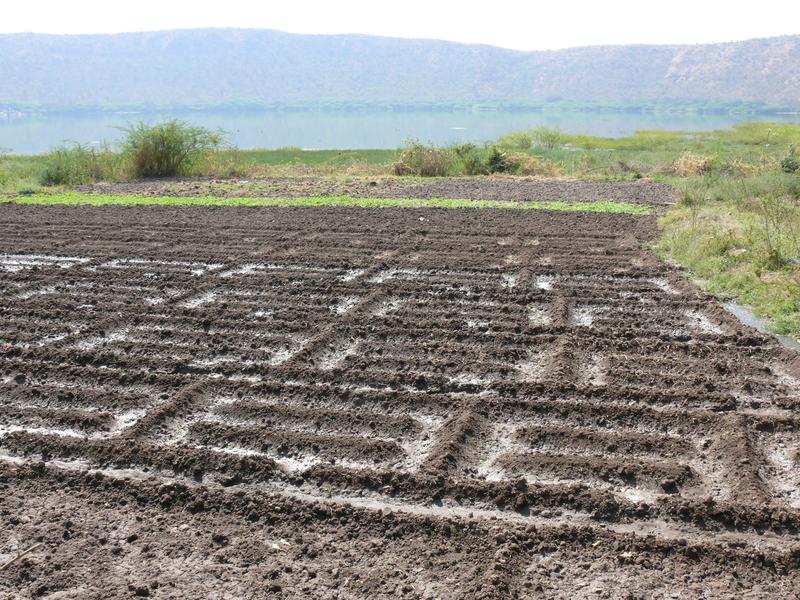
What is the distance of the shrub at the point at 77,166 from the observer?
24609 mm

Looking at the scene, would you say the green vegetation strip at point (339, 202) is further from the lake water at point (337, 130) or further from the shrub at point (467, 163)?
the lake water at point (337, 130)

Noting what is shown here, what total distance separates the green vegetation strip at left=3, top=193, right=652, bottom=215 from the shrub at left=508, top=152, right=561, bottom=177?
9.38m

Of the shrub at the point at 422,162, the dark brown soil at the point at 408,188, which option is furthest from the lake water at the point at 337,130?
the dark brown soil at the point at 408,188

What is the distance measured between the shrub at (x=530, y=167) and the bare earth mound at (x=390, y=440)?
60.7 ft

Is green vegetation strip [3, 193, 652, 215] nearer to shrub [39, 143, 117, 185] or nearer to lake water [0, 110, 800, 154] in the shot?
shrub [39, 143, 117, 185]

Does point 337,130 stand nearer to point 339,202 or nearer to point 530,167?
point 530,167

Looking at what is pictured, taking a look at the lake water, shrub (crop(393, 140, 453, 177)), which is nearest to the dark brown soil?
shrub (crop(393, 140, 453, 177))

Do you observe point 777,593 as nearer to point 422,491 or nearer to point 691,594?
point 691,594

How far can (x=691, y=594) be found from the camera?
12.0 ft

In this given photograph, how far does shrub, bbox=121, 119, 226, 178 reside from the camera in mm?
25812

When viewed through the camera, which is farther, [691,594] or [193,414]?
[193,414]

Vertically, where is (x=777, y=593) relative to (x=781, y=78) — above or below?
below

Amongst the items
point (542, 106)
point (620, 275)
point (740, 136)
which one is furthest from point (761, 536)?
point (542, 106)

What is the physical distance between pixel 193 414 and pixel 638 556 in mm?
3180
